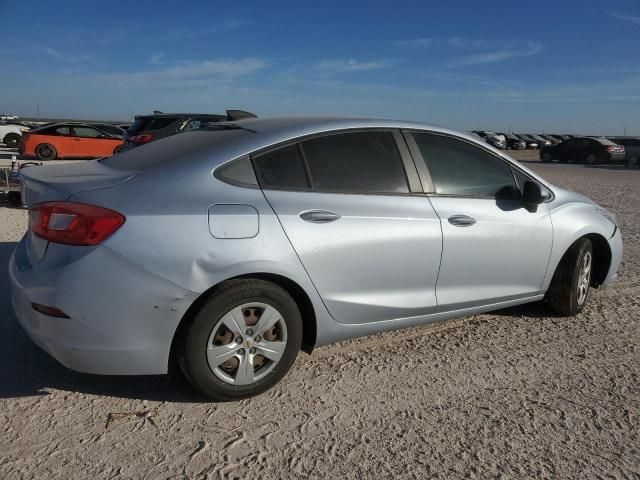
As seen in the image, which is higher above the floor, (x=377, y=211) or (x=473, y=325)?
(x=377, y=211)

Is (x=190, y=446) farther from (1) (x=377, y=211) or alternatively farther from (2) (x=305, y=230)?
(1) (x=377, y=211)

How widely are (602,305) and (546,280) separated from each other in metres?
1.01

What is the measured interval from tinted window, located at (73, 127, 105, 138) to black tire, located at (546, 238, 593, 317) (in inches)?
729

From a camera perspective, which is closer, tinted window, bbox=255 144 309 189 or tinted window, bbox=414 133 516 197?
tinted window, bbox=255 144 309 189

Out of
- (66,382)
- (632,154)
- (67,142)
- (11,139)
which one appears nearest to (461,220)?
(66,382)

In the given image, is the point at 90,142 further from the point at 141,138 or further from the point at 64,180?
the point at 64,180

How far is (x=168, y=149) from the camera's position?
125 inches

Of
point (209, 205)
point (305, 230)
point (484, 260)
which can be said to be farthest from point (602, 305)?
point (209, 205)

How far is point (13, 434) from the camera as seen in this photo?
99.9 inches

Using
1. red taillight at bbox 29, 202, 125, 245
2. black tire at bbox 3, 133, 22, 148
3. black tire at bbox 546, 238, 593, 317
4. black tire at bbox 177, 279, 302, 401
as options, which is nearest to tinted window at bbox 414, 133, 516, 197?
black tire at bbox 546, 238, 593, 317

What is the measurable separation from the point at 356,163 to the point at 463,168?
0.85 meters

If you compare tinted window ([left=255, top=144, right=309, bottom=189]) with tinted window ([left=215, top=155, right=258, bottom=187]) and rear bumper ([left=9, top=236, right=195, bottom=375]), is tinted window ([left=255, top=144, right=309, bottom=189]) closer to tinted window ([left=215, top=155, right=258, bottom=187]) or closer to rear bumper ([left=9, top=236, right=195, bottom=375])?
tinted window ([left=215, top=155, right=258, bottom=187])

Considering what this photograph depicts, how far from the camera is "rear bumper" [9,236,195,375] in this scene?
248cm

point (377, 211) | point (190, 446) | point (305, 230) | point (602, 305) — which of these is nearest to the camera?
point (190, 446)
